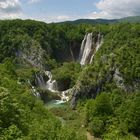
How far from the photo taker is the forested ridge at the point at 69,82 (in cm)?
3306

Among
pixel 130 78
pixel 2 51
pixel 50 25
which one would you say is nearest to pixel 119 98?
pixel 130 78

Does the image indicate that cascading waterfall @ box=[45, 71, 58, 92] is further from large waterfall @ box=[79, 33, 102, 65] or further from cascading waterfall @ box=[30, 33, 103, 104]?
large waterfall @ box=[79, 33, 102, 65]

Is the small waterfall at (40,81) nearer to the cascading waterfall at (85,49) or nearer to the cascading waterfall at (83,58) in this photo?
the cascading waterfall at (83,58)

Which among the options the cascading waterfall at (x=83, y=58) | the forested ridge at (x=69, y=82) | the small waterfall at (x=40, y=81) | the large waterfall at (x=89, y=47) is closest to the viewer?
the forested ridge at (x=69, y=82)

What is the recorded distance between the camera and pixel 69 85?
10669 centimetres

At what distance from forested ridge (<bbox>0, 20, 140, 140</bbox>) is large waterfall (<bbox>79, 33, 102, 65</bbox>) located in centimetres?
190

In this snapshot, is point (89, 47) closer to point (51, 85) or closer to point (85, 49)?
point (85, 49)

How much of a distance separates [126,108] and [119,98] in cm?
962

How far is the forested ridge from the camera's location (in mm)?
33062

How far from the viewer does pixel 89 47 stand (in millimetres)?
123438

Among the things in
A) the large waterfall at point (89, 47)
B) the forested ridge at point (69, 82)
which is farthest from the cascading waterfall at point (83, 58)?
the forested ridge at point (69, 82)

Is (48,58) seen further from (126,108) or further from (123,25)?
(126,108)

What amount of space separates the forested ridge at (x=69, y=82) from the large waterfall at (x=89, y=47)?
6.25 ft

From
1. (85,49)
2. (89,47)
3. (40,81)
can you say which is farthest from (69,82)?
(85,49)
